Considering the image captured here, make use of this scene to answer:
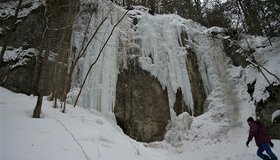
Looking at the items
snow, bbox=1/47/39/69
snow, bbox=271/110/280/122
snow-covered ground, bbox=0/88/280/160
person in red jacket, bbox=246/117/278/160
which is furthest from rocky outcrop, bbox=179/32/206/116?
snow, bbox=1/47/39/69

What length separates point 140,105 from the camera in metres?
10.3

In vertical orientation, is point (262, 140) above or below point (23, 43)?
below

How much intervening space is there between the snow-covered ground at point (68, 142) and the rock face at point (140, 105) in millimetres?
1462

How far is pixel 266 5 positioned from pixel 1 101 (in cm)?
877

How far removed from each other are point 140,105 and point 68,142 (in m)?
5.60

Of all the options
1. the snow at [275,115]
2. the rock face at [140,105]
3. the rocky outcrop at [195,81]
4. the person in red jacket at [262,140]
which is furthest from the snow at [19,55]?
the snow at [275,115]

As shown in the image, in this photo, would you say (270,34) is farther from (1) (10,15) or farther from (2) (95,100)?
(1) (10,15)

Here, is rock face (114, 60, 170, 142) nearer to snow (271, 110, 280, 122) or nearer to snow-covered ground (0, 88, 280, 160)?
snow-covered ground (0, 88, 280, 160)

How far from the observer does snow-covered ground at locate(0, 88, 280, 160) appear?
163 inches

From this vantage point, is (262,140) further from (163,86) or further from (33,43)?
(33,43)

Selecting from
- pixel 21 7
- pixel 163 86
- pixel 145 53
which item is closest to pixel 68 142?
pixel 163 86

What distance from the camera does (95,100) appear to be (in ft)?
30.4

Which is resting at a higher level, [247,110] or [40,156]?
[247,110]

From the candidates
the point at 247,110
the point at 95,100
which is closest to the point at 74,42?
the point at 95,100
